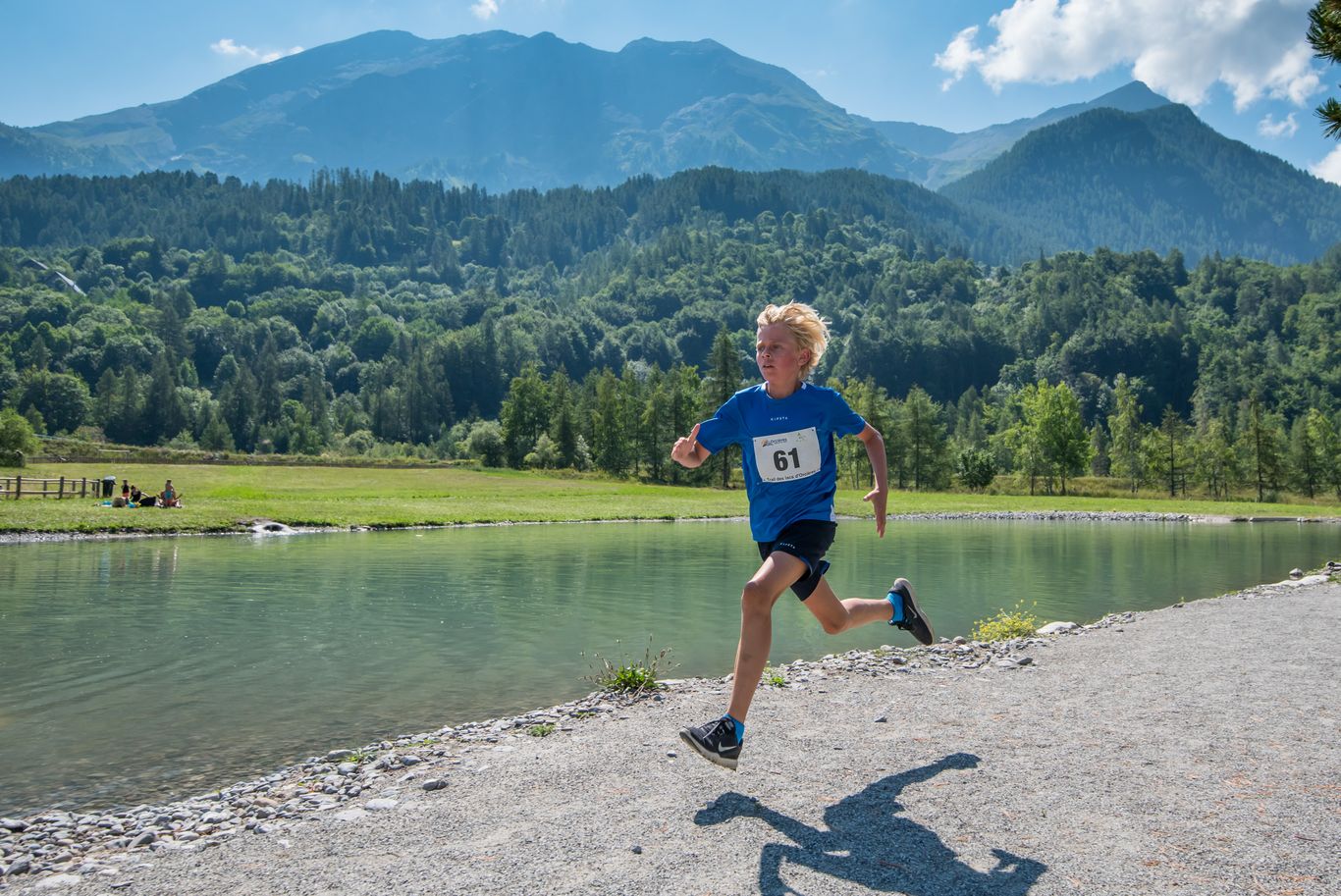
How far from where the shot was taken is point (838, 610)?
25.3 ft

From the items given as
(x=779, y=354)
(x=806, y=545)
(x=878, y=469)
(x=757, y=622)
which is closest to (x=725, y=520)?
(x=878, y=469)

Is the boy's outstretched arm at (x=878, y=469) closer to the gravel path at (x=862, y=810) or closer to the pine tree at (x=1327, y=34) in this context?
the gravel path at (x=862, y=810)

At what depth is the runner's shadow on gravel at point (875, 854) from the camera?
494cm

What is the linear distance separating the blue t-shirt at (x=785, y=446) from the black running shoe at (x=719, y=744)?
1.47 meters

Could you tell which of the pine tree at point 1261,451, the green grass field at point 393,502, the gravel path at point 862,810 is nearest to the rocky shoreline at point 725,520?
the green grass field at point 393,502

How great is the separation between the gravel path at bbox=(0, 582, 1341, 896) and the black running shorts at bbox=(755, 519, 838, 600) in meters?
1.42

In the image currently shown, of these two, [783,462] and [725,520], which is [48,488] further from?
[783,462]

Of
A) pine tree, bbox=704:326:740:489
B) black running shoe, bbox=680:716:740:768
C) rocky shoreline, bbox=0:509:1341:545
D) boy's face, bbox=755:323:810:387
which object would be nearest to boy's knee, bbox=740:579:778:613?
black running shoe, bbox=680:716:740:768

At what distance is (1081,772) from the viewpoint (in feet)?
22.1

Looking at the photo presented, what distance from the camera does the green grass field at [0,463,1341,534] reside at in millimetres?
41062

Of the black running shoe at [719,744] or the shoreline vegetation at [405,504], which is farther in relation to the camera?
the shoreline vegetation at [405,504]

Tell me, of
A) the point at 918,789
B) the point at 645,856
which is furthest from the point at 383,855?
the point at 918,789

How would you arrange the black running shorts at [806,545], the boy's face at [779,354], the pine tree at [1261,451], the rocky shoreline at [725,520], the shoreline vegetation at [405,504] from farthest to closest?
1. the pine tree at [1261,451]
2. the shoreline vegetation at [405,504]
3. the rocky shoreline at [725,520]
4. the boy's face at [779,354]
5. the black running shorts at [806,545]

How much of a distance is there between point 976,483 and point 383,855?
106 m
